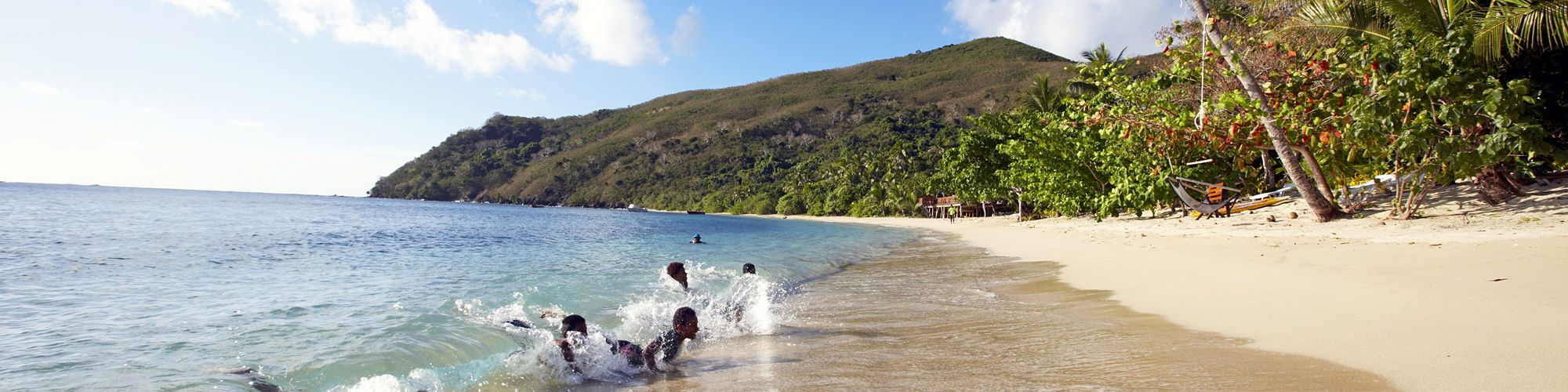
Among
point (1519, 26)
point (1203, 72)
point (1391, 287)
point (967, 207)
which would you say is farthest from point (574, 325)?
point (967, 207)

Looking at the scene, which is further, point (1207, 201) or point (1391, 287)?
point (1207, 201)

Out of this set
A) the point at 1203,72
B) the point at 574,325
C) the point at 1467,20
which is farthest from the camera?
the point at 1467,20

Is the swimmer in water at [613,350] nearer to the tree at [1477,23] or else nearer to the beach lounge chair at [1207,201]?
the tree at [1477,23]

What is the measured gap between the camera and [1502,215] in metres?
10.3

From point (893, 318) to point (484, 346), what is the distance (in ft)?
11.8

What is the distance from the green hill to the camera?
3332 inches

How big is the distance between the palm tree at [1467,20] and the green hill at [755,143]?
51.7 metres

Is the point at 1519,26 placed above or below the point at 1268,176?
above

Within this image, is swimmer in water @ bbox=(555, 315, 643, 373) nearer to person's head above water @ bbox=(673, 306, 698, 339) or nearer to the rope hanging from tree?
person's head above water @ bbox=(673, 306, 698, 339)

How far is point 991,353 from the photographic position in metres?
4.74

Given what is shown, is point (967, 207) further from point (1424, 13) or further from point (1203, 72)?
point (1203, 72)

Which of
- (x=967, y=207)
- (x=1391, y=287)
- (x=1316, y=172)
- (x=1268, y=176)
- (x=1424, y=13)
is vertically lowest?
(x=1391, y=287)

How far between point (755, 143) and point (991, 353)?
108 m

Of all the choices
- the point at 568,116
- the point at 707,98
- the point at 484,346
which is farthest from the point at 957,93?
the point at 484,346
